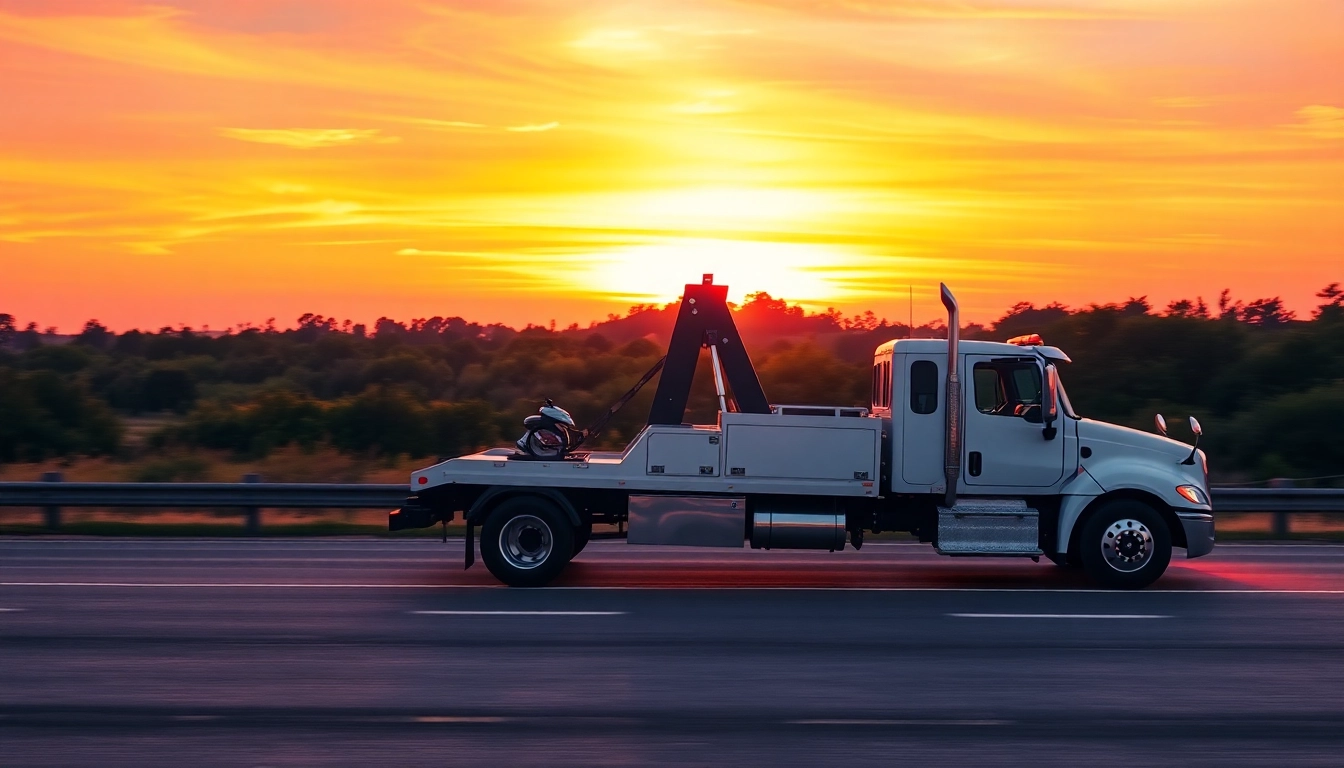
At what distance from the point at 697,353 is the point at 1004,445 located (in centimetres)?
311

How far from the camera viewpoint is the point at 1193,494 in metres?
12.7

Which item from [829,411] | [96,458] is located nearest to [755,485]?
[829,411]

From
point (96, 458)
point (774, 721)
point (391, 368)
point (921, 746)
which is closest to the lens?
point (921, 746)

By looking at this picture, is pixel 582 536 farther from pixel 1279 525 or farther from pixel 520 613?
pixel 1279 525

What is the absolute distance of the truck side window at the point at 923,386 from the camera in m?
12.7

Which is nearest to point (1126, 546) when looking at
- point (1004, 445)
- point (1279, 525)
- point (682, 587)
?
point (1004, 445)

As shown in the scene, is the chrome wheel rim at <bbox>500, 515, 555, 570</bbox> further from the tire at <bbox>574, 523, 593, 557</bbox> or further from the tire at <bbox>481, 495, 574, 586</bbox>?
the tire at <bbox>574, 523, 593, 557</bbox>

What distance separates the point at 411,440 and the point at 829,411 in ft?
62.4

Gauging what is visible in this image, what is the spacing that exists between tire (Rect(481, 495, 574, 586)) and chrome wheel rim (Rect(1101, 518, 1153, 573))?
5042mm

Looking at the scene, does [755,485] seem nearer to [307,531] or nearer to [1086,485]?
[1086,485]

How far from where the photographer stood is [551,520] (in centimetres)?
1263

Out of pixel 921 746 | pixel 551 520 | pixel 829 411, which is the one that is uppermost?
pixel 829 411

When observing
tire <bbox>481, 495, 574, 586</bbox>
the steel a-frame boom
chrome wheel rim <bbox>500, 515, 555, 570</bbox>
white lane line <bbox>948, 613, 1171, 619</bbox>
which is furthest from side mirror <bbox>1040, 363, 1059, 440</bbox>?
chrome wheel rim <bbox>500, 515, 555, 570</bbox>

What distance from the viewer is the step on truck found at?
495 inches
